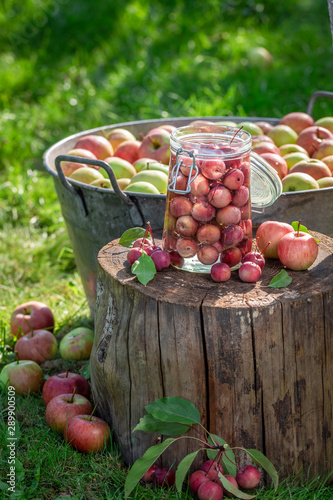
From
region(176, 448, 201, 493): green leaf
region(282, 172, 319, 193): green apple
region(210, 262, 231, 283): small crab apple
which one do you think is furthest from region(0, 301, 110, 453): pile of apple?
region(282, 172, 319, 193): green apple

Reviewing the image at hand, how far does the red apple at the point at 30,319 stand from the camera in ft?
9.57

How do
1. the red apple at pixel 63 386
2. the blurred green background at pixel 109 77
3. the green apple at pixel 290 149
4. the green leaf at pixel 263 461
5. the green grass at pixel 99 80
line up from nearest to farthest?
the green leaf at pixel 263 461 → the red apple at pixel 63 386 → the green apple at pixel 290 149 → the green grass at pixel 99 80 → the blurred green background at pixel 109 77

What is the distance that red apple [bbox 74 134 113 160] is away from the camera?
3139mm

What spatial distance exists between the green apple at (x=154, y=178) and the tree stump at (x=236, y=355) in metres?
0.74

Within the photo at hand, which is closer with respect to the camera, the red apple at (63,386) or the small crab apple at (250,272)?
the small crab apple at (250,272)

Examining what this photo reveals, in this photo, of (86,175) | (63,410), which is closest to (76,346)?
(63,410)

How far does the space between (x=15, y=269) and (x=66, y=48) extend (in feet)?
13.1

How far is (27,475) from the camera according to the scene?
6.83 feet

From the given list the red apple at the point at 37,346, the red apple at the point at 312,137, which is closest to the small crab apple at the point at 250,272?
the red apple at the point at 37,346

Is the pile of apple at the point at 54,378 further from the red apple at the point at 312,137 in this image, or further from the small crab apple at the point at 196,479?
the red apple at the point at 312,137

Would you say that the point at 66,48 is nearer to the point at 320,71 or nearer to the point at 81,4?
the point at 81,4

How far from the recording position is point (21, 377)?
2.54 meters

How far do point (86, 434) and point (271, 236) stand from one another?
97cm

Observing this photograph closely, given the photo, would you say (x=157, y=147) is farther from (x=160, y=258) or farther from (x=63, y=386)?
(x=63, y=386)
